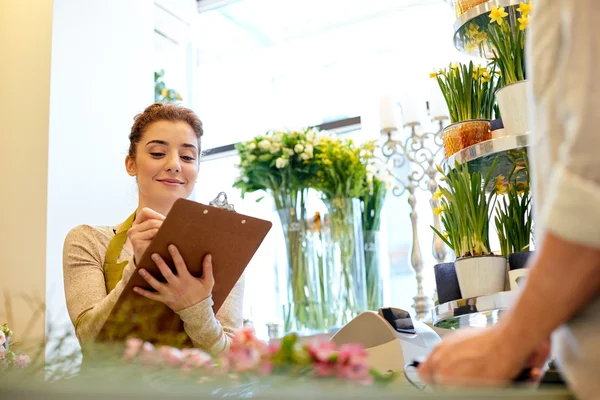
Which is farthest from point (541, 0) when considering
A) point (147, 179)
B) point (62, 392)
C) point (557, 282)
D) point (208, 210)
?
point (147, 179)

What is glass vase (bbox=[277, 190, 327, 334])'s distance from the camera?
324 centimetres

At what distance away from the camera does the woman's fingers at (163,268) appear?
4.86 feet

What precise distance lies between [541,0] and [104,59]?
101 inches

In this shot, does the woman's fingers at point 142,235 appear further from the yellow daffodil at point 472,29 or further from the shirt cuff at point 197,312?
the yellow daffodil at point 472,29

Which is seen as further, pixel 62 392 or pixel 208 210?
pixel 208 210

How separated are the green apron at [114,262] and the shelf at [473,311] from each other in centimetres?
77

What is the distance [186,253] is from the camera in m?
1.52

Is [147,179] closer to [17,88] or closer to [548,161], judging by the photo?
[17,88]

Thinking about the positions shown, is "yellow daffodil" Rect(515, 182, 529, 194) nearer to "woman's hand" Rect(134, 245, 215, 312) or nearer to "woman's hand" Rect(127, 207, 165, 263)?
"woman's hand" Rect(134, 245, 215, 312)

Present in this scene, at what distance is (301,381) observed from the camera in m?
0.65

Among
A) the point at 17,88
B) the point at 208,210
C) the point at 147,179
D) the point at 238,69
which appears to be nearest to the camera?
the point at 208,210

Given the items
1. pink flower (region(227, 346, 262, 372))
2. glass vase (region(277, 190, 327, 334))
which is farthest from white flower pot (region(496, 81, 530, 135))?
glass vase (region(277, 190, 327, 334))

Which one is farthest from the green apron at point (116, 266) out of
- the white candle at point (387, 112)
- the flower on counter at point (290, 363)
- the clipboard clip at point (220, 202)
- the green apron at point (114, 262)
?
the white candle at point (387, 112)

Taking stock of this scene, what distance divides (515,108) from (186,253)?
0.77 metres
